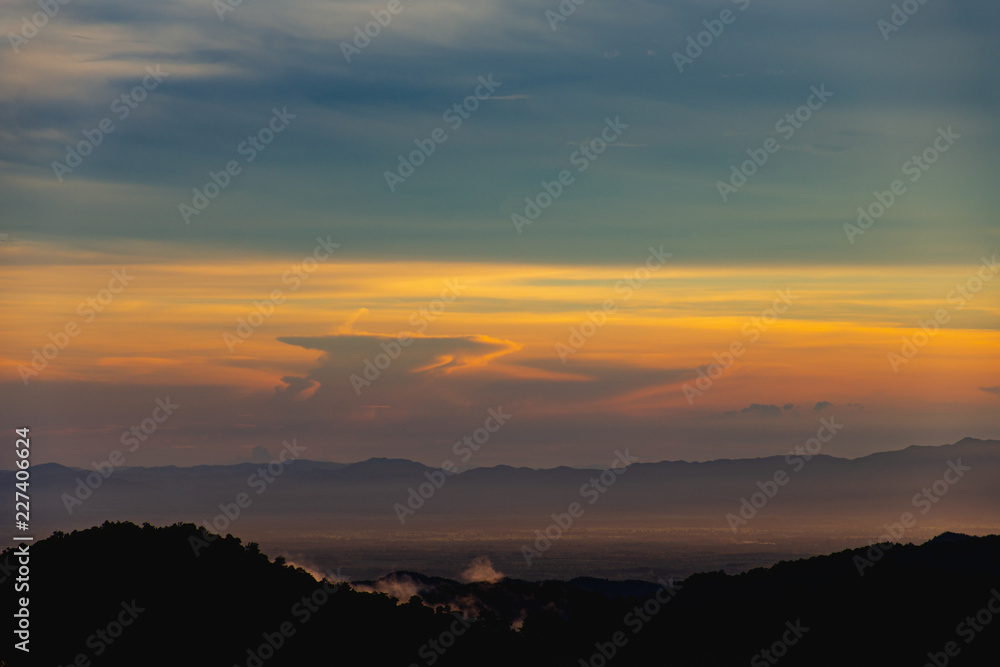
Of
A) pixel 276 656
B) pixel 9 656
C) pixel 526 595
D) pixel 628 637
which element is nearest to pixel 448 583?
pixel 526 595

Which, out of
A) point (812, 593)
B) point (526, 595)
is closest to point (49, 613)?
point (812, 593)

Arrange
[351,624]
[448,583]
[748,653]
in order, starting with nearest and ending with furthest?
[351,624]
[748,653]
[448,583]

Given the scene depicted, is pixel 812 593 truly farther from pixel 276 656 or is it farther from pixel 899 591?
pixel 276 656

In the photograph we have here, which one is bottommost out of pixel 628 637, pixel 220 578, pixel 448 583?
pixel 448 583

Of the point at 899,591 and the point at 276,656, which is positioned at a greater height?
the point at 276,656

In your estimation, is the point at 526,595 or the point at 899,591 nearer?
the point at 899,591

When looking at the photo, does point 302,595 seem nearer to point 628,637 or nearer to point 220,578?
point 220,578

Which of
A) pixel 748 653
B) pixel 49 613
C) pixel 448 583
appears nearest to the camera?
pixel 49 613
